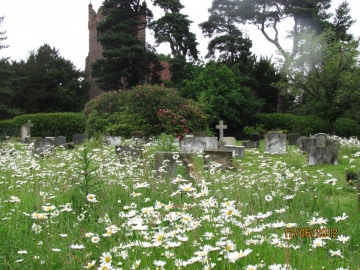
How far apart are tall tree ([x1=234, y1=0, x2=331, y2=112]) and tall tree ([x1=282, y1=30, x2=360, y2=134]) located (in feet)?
36.6

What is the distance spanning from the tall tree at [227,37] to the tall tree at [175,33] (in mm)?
4200

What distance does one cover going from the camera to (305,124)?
2697cm

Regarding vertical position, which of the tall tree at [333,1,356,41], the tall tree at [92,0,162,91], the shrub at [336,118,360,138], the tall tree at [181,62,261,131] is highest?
the tall tree at [333,1,356,41]

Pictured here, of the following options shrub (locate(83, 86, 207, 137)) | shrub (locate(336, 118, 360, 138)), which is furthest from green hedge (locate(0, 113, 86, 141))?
shrub (locate(336, 118, 360, 138))

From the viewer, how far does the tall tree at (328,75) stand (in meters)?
21.3

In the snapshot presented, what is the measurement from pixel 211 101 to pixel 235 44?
10735mm

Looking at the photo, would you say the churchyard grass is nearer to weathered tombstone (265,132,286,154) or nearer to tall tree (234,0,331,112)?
weathered tombstone (265,132,286,154)

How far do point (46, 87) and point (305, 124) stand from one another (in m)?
22.4

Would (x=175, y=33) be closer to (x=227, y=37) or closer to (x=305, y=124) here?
(x=227, y=37)

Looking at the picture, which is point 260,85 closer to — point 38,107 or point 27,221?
point 38,107

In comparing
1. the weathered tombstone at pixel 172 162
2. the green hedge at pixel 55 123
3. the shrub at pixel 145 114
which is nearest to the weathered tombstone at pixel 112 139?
the shrub at pixel 145 114

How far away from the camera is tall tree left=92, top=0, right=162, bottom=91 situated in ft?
101
